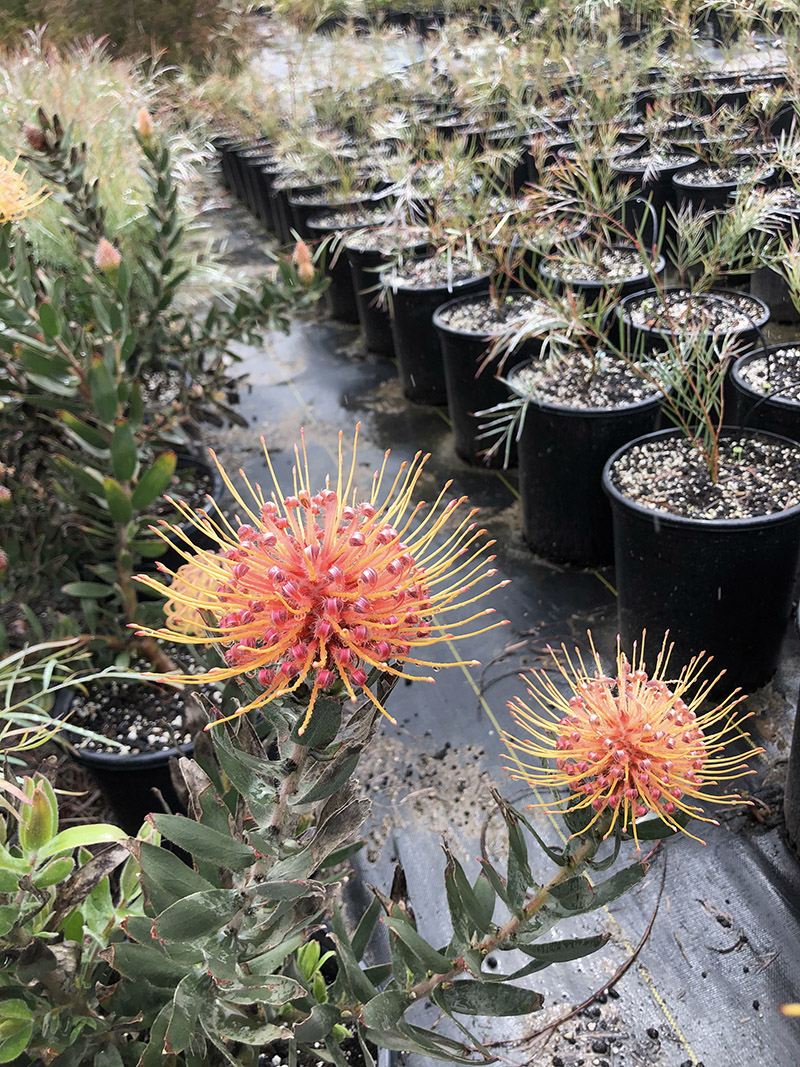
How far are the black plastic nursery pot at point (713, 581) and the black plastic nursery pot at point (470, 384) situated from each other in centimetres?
87

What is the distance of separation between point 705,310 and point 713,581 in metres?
0.98

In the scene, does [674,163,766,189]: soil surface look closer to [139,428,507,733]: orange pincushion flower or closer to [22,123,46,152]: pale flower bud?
[22,123,46,152]: pale flower bud

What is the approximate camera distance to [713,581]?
155 cm

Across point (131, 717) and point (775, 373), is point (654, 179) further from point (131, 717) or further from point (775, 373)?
point (131, 717)

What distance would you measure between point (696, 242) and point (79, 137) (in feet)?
6.00

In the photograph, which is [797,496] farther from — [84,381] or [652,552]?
[84,381]

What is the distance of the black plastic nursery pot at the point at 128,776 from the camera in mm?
1345

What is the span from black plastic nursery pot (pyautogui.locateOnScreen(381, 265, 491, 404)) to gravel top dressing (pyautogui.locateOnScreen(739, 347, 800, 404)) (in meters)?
1.11

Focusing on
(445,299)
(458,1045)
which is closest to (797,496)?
(458,1045)

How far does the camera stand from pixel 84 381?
144cm

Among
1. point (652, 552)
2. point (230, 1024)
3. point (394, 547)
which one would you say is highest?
point (394, 547)

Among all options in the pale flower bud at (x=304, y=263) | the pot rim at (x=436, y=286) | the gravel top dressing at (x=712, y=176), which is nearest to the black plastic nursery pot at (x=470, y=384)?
the pot rim at (x=436, y=286)

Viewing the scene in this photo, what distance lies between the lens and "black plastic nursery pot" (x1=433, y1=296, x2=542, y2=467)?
2439 mm

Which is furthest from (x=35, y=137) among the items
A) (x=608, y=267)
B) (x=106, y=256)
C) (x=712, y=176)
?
(x=712, y=176)
